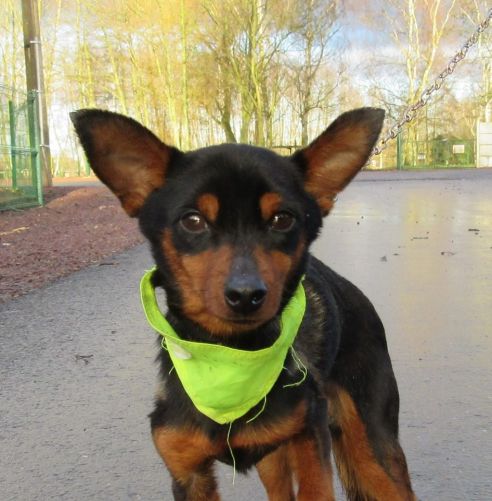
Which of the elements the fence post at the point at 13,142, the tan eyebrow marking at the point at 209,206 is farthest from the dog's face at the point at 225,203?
the fence post at the point at 13,142

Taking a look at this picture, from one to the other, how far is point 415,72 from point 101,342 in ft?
164

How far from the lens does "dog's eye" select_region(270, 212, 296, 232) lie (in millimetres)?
2572

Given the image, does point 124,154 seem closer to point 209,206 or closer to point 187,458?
point 209,206

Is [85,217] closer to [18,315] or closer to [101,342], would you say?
[18,315]

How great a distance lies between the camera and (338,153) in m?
2.91

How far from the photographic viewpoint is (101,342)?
5.05 metres

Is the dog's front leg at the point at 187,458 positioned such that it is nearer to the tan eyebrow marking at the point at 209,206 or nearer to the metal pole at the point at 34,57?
the tan eyebrow marking at the point at 209,206

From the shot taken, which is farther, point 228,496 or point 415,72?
point 415,72

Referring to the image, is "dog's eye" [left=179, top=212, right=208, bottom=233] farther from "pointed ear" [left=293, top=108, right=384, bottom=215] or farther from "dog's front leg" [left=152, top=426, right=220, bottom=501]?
"dog's front leg" [left=152, top=426, right=220, bottom=501]

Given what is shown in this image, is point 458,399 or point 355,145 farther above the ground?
point 355,145

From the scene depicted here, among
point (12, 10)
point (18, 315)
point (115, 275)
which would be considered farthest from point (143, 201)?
point (12, 10)

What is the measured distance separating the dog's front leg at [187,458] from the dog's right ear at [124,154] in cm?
86

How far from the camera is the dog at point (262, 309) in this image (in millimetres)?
2434

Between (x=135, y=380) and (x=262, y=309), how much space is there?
2111 millimetres
